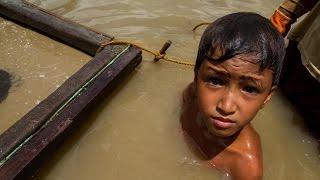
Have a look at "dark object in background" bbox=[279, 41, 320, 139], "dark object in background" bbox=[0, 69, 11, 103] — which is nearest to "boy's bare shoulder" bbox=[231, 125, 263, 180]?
"dark object in background" bbox=[279, 41, 320, 139]

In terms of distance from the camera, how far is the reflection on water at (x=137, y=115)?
2.45 metres

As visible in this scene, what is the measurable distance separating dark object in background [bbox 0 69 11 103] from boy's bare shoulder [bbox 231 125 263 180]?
1639 mm

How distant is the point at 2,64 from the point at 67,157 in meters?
1.16

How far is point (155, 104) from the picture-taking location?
2900 mm

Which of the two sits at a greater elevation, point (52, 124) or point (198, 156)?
point (52, 124)

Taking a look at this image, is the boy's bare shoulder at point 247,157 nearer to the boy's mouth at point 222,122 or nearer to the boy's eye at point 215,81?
the boy's mouth at point 222,122

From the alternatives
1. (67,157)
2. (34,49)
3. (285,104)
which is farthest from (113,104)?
(285,104)

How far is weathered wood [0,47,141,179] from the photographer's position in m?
2.10

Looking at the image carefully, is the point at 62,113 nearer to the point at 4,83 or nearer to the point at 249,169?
the point at 4,83

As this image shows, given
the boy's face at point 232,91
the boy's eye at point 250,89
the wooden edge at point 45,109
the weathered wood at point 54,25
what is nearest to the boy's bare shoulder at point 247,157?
the boy's face at point 232,91

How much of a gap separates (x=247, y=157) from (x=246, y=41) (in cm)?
66

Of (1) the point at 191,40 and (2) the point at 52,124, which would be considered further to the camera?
(1) the point at 191,40

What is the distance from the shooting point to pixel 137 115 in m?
2.79

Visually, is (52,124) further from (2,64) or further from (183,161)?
(2,64)
